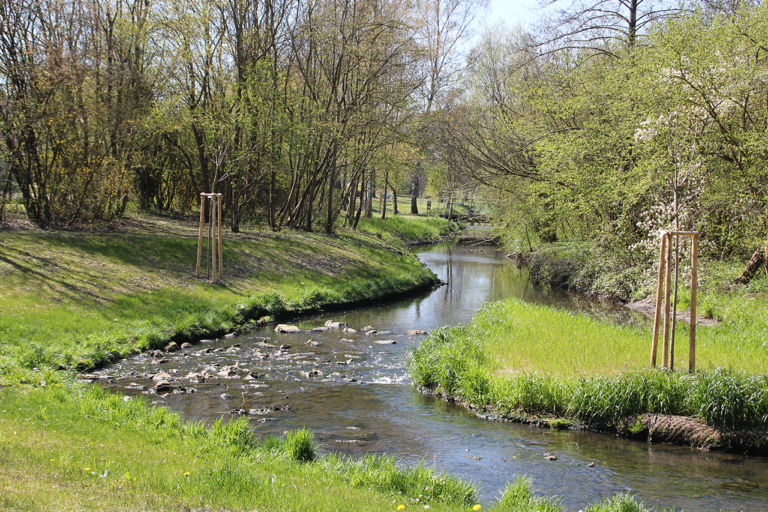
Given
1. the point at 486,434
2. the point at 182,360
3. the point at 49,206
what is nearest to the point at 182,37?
the point at 49,206

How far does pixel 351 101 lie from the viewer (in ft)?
98.7

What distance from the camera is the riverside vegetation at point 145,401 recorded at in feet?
18.6

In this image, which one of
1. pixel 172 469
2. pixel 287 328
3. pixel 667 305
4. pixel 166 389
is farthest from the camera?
pixel 287 328

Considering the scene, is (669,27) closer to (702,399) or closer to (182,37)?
(702,399)

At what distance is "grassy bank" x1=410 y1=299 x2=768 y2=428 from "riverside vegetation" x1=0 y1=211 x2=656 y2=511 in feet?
11.8

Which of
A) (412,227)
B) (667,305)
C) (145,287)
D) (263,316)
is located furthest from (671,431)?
(412,227)

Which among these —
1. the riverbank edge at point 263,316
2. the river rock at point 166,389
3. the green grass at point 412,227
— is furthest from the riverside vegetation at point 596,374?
the green grass at point 412,227

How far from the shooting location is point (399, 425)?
33.6ft

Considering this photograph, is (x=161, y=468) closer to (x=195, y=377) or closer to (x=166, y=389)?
(x=166, y=389)

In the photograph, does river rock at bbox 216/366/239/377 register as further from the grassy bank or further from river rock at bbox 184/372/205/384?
the grassy bank

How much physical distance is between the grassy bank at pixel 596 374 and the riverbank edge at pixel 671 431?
125 millimetres

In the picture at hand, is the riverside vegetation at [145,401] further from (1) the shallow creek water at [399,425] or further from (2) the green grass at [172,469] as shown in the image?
(1) the shallow creek water at [399,425]

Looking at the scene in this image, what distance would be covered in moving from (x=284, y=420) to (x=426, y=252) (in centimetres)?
3357

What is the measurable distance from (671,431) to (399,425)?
15.2 feet
